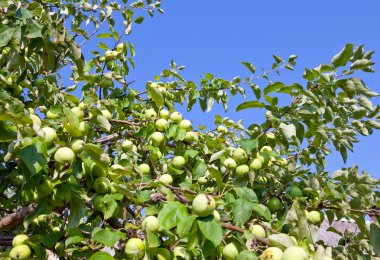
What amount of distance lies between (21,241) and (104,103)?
100 centimetres

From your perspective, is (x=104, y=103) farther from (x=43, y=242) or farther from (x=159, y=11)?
Result: (x=159, y=11)

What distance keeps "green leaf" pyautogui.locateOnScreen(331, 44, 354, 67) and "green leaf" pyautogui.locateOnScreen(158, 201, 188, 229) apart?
46.5 inches

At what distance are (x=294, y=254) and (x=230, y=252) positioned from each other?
333 millimetres

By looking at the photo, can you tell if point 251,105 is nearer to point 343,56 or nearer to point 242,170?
point 242,170

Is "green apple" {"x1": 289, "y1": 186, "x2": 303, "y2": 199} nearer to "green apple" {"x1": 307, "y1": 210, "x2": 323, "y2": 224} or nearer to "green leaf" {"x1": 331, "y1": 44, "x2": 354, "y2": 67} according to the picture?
"green apple" {"x1": 307, "y1": 210, "x2": 323, "y2": 224}

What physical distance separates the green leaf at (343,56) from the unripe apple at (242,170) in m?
0.76

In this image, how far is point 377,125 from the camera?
8.87 ft

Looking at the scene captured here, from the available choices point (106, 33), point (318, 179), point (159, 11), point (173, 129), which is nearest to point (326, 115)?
point (318, 179)

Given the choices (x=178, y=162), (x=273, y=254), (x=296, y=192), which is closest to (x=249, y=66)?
(x=178, y=162)

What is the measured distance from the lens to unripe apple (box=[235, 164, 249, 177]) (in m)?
2.43

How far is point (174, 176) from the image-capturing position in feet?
9.32

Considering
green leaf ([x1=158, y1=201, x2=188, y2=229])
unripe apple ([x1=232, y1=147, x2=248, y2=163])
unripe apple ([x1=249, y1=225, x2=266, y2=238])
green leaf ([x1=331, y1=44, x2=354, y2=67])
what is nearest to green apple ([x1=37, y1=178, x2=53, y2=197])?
green leaf ([x1=158, y1=201, x2=188, y2=229])

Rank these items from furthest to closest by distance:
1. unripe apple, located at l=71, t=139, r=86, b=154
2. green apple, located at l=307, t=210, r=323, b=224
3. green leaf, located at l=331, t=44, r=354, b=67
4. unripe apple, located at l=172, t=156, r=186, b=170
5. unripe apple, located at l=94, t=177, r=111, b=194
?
1. unripe apple, located at l=172, t=156, r=186, b=170
2. green apple, located at l=307, t=210, r=323, b=224
3. green leaf, located at l=331, t=44, r=354, b=67
4. unripe apple, located at l=94, t=177, r=111, b=194
5. unripe apple, located at l=71, t=139, r=86, b=154

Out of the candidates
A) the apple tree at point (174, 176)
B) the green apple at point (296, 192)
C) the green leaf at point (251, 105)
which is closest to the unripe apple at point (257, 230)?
the apple tree at point (174, 176)
